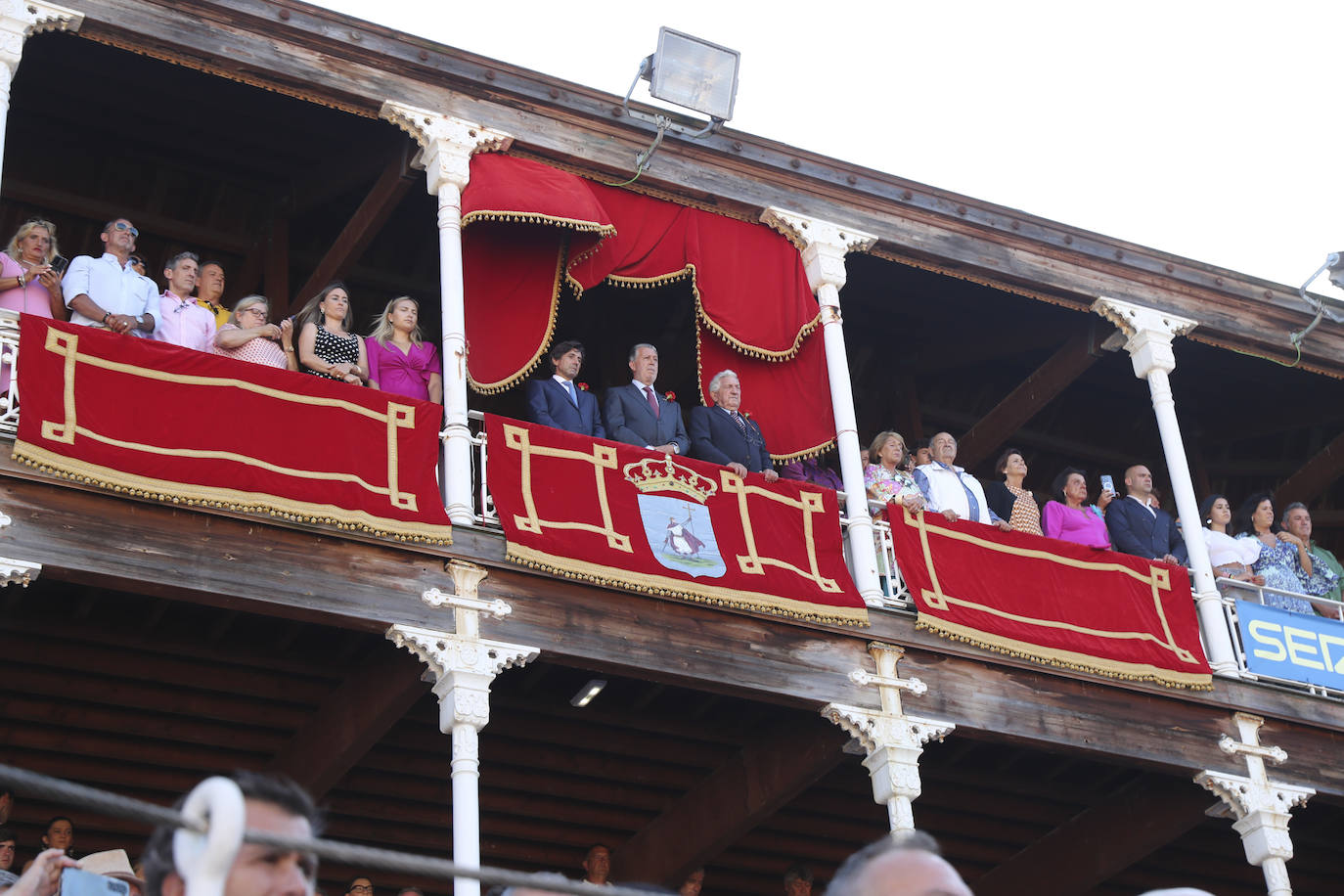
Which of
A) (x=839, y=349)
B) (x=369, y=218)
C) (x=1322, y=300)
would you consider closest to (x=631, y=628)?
(x=839, y=349)

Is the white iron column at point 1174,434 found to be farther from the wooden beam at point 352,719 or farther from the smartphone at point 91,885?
the smartphone at point 91,885

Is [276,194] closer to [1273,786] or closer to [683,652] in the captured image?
[683,652]

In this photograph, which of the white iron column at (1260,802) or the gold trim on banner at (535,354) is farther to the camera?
the white iron column at (1260,802)

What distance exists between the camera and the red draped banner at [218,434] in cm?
923

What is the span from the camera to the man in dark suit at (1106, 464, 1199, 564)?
1317 cm

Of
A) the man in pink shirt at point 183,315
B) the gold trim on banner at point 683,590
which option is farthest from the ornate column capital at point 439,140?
the gold trim on banner at point 683,590

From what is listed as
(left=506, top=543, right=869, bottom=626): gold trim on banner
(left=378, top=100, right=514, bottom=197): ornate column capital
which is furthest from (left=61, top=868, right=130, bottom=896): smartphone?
(left=378, top=100, right=514, bottom=197): ornate column capital

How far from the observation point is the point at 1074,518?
13.1 m

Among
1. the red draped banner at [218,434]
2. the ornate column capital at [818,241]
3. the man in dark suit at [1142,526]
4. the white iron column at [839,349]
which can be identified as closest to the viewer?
the red draped banner at [218,434]

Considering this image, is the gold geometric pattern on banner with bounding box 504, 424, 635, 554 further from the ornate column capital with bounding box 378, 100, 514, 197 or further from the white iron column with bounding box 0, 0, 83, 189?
the white iron column with bounding box 0, 0, 83, 189

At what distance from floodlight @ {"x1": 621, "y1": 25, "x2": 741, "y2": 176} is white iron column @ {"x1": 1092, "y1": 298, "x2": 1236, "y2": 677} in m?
3.69

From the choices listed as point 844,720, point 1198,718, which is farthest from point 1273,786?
point 844,720

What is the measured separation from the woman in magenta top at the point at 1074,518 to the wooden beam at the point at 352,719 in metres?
5.24

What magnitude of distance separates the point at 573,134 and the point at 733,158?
1308 mm
